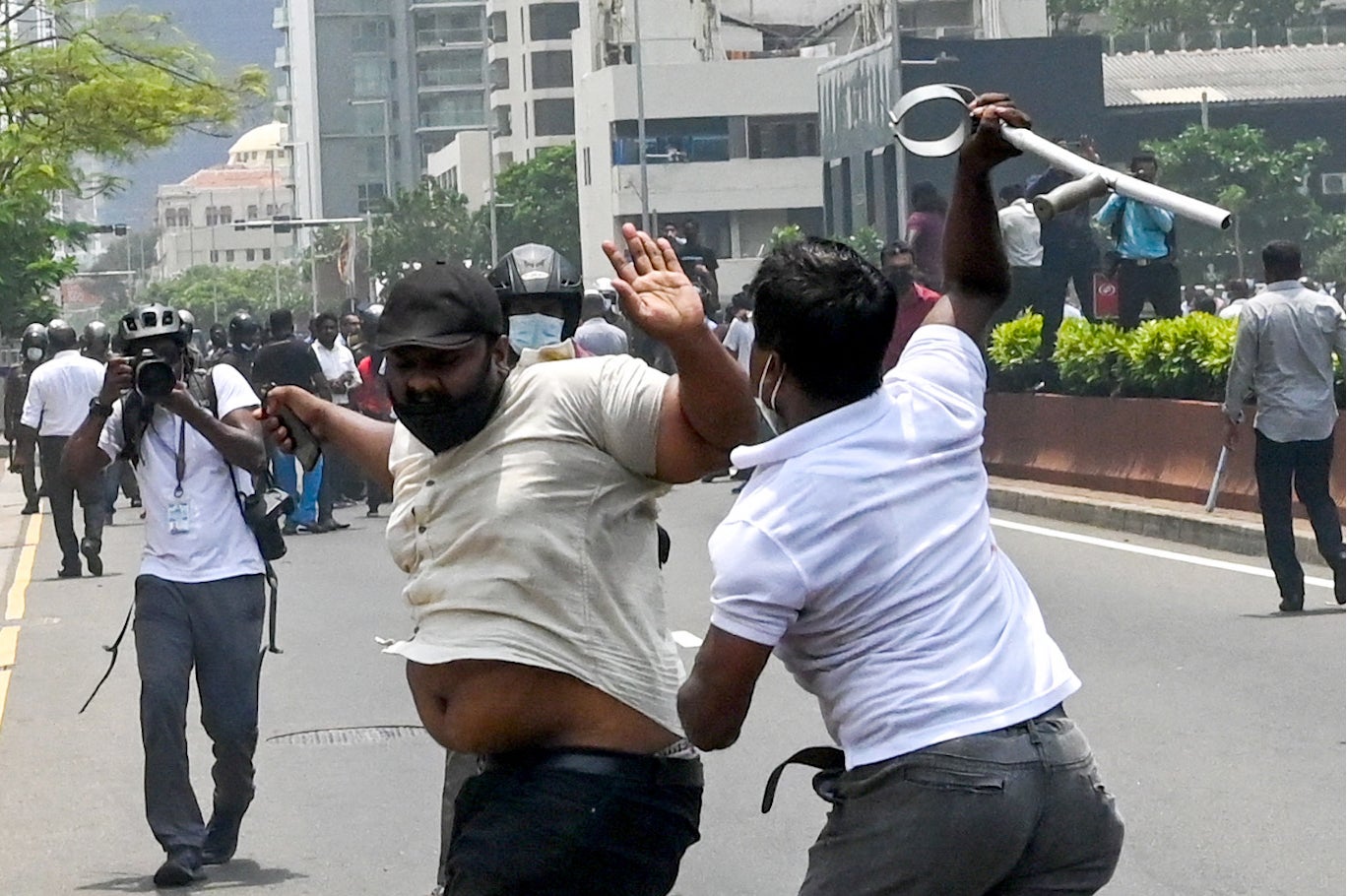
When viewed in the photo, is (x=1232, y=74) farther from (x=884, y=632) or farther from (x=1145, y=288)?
(x=884, y=632)

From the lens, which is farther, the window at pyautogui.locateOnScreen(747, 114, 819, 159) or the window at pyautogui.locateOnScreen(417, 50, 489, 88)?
the window at pyautogui.locateOnScreen(417, 50, 489, 88)

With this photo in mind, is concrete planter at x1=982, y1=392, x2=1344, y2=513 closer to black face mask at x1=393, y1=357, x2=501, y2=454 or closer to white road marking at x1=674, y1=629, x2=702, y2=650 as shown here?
→ white road marking at x1=674, y1=629, x2=702, y2=650

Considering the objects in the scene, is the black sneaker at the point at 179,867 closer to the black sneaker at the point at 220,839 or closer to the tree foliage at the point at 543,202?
the black sneaker at the point at 220,839

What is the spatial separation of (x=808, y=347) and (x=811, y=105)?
9266cm

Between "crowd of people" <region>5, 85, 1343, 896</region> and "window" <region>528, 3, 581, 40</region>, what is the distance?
125066mm

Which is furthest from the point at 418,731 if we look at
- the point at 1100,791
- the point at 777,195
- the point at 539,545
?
the point at 777,195

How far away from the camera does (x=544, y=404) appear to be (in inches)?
157

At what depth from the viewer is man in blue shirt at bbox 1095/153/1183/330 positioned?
17875 mm

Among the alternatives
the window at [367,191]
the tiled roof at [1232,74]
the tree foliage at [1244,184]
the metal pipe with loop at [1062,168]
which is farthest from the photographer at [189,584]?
the window at [367,191]

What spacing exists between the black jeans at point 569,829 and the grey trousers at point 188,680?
3066mm

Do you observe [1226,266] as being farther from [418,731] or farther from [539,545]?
[539,545]

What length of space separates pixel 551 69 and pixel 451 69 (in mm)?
54950

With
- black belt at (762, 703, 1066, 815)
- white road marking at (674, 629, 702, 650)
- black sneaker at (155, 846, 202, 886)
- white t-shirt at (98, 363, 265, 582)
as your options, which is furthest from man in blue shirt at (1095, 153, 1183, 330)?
black belt at (762, 703, 1066, 815)

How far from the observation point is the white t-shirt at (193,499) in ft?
22.9
